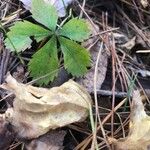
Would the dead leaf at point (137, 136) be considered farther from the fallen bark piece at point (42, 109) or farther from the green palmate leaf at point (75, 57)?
the green palmate leaf at point (75, 57)

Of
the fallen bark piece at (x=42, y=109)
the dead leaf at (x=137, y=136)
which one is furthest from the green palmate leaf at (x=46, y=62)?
the dead leaf at (x=137, y=136)

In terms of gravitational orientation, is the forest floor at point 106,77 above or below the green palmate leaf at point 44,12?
below

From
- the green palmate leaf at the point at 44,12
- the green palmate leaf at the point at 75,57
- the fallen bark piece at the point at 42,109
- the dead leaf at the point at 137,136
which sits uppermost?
the green palmate leaf at the point at 44,12

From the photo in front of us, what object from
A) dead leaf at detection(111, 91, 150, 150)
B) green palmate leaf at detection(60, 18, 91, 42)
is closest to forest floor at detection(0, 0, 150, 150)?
dead leaf at detection(111, 91, 150, 150)

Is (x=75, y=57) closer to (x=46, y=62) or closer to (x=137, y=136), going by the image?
(x=46, y=62)

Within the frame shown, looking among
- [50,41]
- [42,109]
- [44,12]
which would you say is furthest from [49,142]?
[44,12]

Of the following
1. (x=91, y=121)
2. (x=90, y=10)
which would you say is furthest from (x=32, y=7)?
(x=91, y=121)

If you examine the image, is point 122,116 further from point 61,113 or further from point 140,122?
point 61,113
